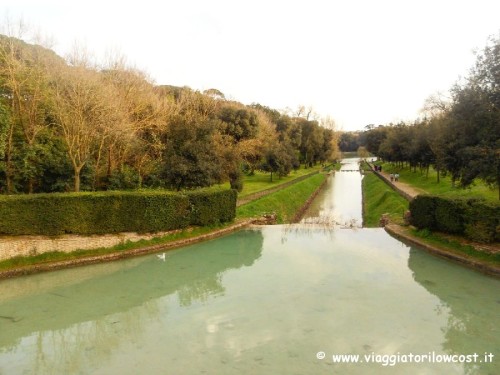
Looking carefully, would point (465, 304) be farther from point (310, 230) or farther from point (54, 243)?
point (54, 243)

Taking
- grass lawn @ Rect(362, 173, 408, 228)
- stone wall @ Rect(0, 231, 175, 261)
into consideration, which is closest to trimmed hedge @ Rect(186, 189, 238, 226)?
stone wall @ Rect(0, 231, 175, 261)

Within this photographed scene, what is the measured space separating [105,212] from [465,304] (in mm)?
13069

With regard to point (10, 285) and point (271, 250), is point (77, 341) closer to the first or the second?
point (10, 285)

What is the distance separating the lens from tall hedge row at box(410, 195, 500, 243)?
45.3 feet

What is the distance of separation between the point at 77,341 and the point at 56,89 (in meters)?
15.2

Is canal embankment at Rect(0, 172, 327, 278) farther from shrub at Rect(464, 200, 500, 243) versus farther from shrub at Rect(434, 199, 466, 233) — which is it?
shrub at Rect(464, 200, 500, 243)

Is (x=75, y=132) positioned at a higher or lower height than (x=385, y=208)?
higher

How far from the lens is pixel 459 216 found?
15.1 metres

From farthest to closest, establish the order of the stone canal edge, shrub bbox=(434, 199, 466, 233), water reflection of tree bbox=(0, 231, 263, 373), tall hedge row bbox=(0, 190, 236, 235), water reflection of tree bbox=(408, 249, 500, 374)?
shrub bbox=(434, 199, 466, 233), tall hedge row bbox=(0, 190, 236, 235), the stone canal edge, water reflection of tree bbox=(0, 231, 263, 373), water reflection of tree bbox=(408, 249, 500, 374)

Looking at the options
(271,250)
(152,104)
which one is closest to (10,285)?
(271,250)

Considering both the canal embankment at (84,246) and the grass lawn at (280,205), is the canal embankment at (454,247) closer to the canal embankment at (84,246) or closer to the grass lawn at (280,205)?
the grass lawn at (280,205)

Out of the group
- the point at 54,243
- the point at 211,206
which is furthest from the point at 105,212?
the point at 211,206

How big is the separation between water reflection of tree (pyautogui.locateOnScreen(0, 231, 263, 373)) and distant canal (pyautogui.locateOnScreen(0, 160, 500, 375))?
0.04 metres

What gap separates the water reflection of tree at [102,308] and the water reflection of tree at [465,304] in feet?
20.1
